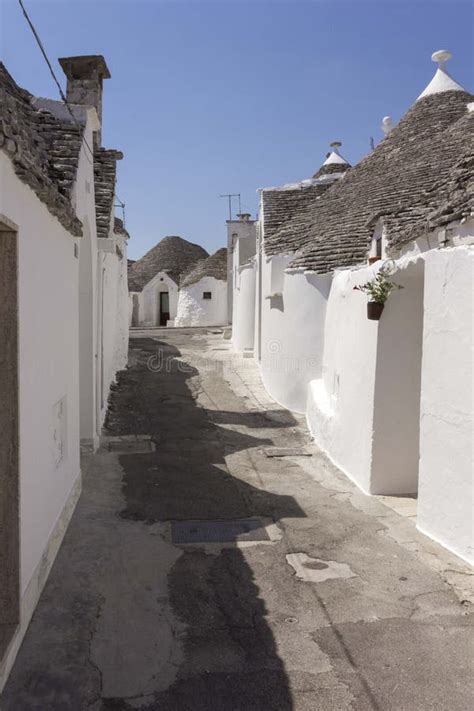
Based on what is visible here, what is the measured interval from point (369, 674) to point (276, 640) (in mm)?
684

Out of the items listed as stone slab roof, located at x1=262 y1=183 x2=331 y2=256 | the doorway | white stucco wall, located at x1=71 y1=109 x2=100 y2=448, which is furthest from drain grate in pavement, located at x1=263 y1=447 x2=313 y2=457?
the doorway

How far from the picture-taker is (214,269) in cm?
3409

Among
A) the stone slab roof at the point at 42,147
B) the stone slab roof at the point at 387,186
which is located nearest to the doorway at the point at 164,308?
the stone slab roof at the point at 387,186

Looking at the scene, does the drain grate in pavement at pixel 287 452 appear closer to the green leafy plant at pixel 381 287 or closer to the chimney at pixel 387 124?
Answer: the green leafy plant at pixel 381 287

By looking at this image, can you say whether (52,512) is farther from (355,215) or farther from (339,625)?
(355,215)

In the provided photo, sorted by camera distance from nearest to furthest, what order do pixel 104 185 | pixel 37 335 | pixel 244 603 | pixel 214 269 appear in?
pixel 37 335, pixel 244 603, pixel 104 185, pixel 214 269

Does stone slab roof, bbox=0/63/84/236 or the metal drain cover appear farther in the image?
the metal drain cover

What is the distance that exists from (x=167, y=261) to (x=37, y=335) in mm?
38626

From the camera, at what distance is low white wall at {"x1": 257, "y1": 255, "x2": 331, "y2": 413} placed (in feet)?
39.8

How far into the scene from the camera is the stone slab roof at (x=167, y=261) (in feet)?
135

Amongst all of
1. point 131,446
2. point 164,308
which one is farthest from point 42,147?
point 164,308

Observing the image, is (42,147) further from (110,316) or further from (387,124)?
(387,124)

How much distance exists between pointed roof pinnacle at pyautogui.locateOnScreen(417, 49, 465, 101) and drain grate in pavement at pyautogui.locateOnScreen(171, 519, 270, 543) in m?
14.5

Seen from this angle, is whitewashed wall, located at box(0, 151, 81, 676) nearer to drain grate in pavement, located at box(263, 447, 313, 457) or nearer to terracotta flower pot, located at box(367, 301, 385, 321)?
terracotta flower pot, located at box(367, 301, 385, 321)
